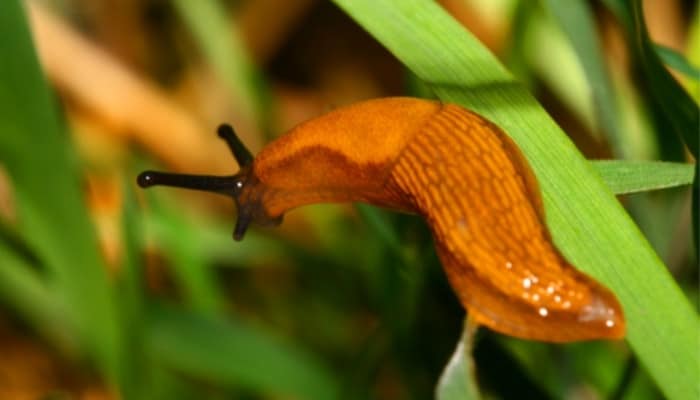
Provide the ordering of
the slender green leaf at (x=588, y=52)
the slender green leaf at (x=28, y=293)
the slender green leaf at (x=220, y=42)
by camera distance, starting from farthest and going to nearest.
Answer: the slender green leaf at (x=220, y=42) < the slender green leaf at (x=28, y=293) < the slender green leaf at (x=588, y=52)

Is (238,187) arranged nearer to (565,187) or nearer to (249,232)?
(565,187)

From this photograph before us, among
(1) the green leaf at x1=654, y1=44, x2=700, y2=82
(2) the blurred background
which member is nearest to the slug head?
(2) the blurred background

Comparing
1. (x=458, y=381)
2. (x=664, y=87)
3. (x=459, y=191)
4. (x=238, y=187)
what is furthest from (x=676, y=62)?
(x=238, y=187)

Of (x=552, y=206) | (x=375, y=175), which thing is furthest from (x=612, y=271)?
(x=375, y=175)

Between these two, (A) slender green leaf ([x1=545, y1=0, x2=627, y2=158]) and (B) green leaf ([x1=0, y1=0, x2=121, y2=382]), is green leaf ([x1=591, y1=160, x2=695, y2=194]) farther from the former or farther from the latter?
(B) green leaf ([x1=0, y1=0, x2=121, y2=382])

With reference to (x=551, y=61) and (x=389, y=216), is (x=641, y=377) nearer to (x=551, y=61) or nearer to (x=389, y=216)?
(x=389, y=216)

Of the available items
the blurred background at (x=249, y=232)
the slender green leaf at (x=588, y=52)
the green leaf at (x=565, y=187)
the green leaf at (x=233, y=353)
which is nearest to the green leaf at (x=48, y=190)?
the blurred background at (x=249, y=232)

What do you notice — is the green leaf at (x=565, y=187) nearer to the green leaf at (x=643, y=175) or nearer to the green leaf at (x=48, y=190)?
the green leaf at (x=643, y=175)

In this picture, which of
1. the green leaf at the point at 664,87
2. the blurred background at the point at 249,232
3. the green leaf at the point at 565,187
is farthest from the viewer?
the blurred background at the point at 249,232
